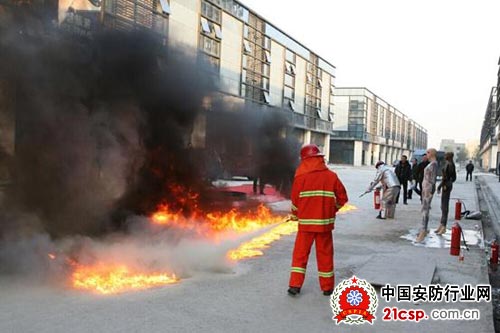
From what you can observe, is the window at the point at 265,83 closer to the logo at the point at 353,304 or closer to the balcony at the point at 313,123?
the balcony at the point at 313,123

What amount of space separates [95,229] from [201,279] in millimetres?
2467

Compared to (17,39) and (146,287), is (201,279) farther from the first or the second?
(17,39)

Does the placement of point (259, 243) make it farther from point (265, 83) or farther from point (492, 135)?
point (492, 135)

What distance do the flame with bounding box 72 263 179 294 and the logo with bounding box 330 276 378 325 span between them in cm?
179

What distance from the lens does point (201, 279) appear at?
5.03 m

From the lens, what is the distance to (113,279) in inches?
189

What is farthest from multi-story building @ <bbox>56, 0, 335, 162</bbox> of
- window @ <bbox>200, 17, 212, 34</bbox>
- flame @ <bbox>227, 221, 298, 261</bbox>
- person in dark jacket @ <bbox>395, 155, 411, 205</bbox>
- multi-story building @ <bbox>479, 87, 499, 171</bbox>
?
multi-story building @ <bbox>479, 87, 499, 171</bbox>

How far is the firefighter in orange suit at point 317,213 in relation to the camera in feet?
14.6

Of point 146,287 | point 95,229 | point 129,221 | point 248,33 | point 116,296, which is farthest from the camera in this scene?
point 248,33

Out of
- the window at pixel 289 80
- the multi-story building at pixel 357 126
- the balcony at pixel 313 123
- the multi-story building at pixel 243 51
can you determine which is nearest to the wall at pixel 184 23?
the multi-story building at pixel 243 51

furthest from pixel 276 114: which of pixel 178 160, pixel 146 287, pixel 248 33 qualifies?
pixel 248 33

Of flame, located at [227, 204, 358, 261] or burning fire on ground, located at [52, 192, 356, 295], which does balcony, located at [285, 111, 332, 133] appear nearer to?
burning fire on ground, located at [52, 192, 356, 295]

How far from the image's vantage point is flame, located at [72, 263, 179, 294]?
4578 millimetres

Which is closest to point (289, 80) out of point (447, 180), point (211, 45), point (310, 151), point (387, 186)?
point (211, 45)
